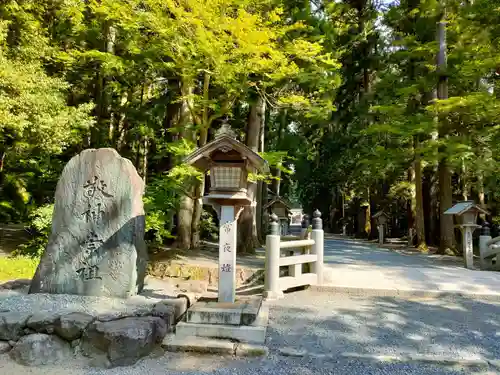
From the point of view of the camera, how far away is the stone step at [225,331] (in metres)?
4.87

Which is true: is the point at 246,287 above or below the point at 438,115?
below

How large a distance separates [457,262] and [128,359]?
11.5 metres

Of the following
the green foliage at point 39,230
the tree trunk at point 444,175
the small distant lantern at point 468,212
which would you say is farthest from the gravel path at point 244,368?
the tree trunk at point 444,175

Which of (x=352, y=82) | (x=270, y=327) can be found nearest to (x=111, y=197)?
(x=270, y=327)

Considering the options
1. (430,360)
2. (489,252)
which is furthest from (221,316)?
(489,252)

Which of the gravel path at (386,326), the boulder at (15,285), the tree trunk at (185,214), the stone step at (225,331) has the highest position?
the tree trunk at (185,214)

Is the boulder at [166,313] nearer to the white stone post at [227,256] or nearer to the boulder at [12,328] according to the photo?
the white stone post at [227,256]

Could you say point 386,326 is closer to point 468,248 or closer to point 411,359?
point 411,359

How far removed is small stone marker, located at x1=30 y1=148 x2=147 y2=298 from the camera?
5.86m

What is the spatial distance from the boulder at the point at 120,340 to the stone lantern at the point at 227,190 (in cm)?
135

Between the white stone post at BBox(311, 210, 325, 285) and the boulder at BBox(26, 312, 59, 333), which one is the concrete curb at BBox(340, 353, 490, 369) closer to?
the white stone post at BBox(311, 210, 325, 285)

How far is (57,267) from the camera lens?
19.5 feet

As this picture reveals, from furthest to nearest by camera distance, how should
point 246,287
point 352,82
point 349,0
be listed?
point 352,82
point 349,0
point 246,287

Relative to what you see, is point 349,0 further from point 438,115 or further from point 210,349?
point 210,349
